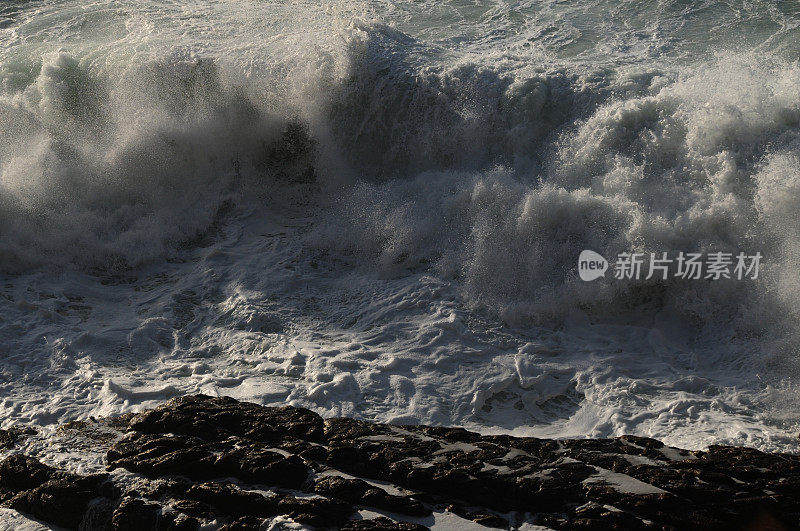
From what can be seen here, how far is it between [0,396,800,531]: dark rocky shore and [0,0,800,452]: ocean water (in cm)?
60

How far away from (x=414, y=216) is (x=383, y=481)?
3.81 meters

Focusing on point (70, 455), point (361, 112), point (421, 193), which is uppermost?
point (361, 112)

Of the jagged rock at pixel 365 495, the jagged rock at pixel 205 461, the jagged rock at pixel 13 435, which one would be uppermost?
the jagged rock at pixel 205 461

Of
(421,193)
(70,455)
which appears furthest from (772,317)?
(70,455)

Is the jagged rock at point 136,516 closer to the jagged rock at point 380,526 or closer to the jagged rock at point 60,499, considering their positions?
the jagged rock at point 60,499

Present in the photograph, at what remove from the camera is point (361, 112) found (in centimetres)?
905

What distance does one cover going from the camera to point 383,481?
4262mm

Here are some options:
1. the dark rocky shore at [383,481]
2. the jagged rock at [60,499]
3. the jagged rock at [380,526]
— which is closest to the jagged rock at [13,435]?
the dark rocky shore at [383,481]

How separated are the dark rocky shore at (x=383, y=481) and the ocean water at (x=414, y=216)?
0.60 meters

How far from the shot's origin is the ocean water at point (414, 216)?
564 cm

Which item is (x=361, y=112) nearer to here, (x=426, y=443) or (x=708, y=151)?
(x=708, y=151)

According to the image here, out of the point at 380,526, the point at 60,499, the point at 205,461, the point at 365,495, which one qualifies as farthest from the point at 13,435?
the point at 380,526

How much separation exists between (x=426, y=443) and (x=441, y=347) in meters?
1.56

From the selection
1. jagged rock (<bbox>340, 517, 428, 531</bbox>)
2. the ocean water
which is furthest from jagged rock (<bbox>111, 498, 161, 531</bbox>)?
the ocean water
